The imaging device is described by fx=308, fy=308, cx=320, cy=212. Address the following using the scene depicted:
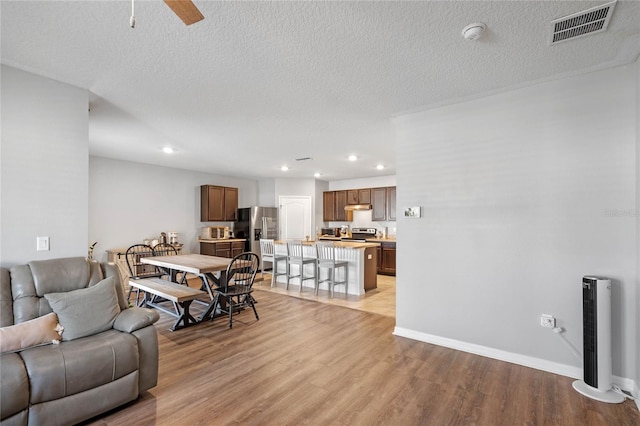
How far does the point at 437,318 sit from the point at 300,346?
1.53 metres

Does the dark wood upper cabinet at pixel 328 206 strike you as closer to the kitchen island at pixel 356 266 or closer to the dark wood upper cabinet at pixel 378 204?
the dark wood upper cabinet at pixel 378 204

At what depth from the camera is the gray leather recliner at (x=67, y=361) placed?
1822 mm

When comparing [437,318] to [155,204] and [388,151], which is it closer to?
[388,151]

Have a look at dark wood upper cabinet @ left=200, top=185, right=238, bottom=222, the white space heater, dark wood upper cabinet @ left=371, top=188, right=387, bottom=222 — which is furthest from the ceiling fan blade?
dark wood upper cabinet @ left=371, top=188, right=387, bottom=222

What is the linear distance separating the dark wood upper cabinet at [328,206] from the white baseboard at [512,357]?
574 cm

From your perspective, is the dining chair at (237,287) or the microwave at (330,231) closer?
the dining chair at (237,287)

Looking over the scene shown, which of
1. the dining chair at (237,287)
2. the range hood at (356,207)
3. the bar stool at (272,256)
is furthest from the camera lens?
the range hood at (356,207)

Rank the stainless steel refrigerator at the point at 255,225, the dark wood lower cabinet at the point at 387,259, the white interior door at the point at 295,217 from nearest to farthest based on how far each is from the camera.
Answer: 1. the dark wood lower cabinet at the point at 387,259
2. the stainless steel refrigerator at the point at 255,225
3. the white interior door at the point at 295,217

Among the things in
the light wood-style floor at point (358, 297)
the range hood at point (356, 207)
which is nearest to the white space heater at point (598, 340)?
the light wood-style floor at point (358, 297)

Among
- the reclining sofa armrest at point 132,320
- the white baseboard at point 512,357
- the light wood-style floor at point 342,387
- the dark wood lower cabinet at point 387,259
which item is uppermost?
the reclining sofa armrest at point 132,320

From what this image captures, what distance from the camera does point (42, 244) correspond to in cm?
261

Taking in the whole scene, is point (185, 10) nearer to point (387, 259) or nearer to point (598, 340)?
point (598, 340)

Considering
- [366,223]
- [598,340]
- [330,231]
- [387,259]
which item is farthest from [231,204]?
[598,340]

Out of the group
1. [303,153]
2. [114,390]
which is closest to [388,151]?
[303,153]
